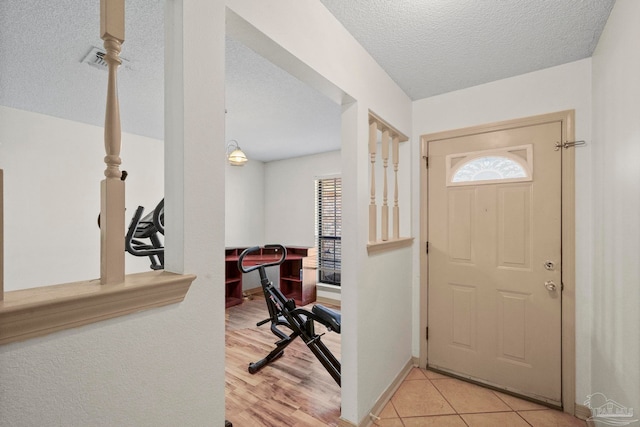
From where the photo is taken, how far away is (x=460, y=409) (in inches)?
79.3

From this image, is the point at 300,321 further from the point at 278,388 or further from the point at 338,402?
the point at 338,402

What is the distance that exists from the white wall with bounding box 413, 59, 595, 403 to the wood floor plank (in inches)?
73.2

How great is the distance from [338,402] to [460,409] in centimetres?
88

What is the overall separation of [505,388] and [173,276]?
8.70 feet

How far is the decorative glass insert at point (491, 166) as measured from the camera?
2199 millimetres

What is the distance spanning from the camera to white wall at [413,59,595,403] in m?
1.98

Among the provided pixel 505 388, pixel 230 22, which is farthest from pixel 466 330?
pixel 230 22

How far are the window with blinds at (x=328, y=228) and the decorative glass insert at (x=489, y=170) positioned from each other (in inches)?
100

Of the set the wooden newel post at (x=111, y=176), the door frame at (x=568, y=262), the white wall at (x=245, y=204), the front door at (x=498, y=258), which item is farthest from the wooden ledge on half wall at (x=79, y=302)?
the white wall at (x=245, y=204)

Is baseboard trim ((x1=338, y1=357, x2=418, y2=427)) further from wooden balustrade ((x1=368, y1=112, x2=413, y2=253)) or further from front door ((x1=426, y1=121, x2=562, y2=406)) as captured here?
wooden balustrade ((x1=368, y1=112, x2=413, y2=253))

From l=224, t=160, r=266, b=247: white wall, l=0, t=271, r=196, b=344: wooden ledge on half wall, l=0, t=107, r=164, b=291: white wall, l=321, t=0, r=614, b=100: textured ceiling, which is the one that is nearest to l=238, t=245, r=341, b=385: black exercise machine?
l=0, t=271, r=196, b=344: wooden ledge on half wall

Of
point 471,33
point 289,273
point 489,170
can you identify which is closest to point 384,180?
point 489,170

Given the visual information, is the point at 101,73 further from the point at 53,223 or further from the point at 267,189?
the point at 267,189

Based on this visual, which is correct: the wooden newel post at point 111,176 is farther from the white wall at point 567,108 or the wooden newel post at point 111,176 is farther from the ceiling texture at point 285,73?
the white wall at point 567,108
